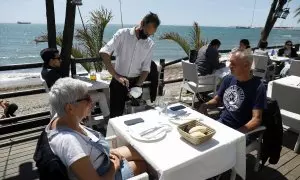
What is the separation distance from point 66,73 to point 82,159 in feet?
8.56

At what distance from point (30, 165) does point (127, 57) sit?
1733mm

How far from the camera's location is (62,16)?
3.88 m

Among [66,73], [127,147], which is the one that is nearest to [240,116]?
[127,147]

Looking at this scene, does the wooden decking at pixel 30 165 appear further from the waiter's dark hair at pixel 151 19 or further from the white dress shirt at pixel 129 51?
the waiter's dark hair at pixel 151 19

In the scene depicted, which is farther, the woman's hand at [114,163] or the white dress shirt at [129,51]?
the white dress shirt at [129,51]

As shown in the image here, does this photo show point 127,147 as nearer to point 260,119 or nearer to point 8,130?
point 260,119

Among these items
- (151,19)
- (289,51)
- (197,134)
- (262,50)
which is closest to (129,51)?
(151,19)

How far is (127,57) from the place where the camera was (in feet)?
10.8

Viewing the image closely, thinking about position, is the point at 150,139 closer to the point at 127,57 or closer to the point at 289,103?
the point at 127,57

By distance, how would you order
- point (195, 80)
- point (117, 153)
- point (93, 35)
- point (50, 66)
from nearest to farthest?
point (117, 153) < point (50, 66) < point (195, 80) < point (93, 35)

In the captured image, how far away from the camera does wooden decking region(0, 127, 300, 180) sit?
2.76 m

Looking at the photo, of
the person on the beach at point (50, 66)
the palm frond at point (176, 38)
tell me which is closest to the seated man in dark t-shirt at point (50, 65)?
the person on the beach at point (50, 66)

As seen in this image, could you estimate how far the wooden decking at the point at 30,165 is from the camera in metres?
2.76

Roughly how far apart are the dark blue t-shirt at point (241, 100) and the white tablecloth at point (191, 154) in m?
0.53
